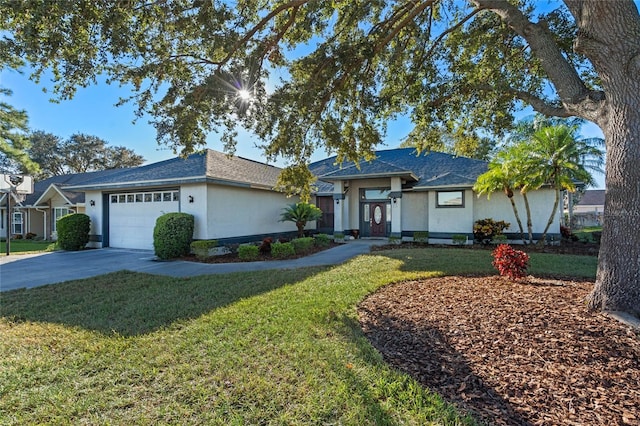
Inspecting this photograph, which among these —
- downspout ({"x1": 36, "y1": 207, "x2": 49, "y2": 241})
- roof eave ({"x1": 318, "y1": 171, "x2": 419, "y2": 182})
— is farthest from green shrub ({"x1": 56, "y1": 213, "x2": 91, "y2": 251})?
roof eave ({"x1": 318, "y1": 171, "x2": 419, "y2": 182})

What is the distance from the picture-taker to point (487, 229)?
14.7 m

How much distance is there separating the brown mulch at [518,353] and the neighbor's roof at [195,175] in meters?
9.03

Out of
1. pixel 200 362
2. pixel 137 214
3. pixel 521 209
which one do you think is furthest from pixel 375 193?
pixel 200 362

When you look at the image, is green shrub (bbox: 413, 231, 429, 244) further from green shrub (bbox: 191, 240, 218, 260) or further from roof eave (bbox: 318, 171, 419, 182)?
green shrub (bbox: 191, 240, 218, 260)

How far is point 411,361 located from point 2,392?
410 centimetres

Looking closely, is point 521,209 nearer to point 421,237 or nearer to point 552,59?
point 421,237

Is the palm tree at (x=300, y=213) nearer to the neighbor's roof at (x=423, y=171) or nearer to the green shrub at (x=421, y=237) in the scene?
the neighbor's roof at (x=423, y=171)

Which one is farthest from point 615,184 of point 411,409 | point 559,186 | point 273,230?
point 273,230

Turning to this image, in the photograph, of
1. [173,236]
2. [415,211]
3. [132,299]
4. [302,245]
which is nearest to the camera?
[132,299]

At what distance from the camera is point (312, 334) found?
428 centimetres

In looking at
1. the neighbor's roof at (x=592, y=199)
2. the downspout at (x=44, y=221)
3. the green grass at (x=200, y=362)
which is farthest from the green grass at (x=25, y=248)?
the neighbor's roof at (x=592, y=199)

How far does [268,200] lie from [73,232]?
8.61 metres

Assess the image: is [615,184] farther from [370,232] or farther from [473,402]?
[370,232]

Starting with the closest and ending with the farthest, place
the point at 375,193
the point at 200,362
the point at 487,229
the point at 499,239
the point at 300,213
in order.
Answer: the point at 200,362, the point at 487,229, the point at 499,239, the point at 300,213, the point at 375,193
